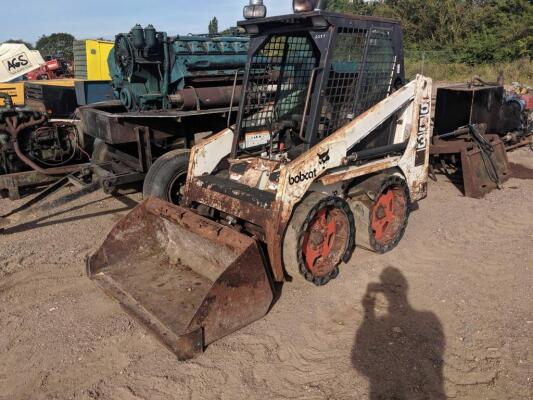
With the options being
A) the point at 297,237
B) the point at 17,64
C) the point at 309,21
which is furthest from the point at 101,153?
the point at 17,64

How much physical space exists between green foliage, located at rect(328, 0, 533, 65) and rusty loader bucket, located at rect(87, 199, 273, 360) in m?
22.8

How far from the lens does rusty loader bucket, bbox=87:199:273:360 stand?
315 cm

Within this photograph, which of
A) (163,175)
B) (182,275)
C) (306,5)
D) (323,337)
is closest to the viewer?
(323,337)

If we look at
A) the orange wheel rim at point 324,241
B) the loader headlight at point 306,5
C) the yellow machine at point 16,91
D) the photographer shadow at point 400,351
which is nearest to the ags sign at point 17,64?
the yellow machine at point 16,91

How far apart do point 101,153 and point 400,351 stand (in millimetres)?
5170

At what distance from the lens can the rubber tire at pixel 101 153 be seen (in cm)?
672

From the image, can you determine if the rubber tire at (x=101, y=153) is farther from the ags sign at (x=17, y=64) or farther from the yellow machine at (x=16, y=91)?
the ags sign at (x=17, y=64)

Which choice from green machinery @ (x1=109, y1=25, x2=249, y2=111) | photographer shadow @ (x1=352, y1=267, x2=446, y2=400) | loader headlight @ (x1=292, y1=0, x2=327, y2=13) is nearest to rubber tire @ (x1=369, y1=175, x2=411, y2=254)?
photographer shadow @ (x1=352, y1=267, x2=446, y2=400)

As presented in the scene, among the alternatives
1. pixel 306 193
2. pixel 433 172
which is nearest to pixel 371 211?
pixel 306 193

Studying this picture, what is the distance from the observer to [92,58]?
34.9ft

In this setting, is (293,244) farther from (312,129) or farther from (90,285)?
(90,285)

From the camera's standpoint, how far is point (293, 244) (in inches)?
143

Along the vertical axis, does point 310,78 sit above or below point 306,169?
above

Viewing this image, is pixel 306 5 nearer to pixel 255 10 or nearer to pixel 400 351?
pixel 255 10
